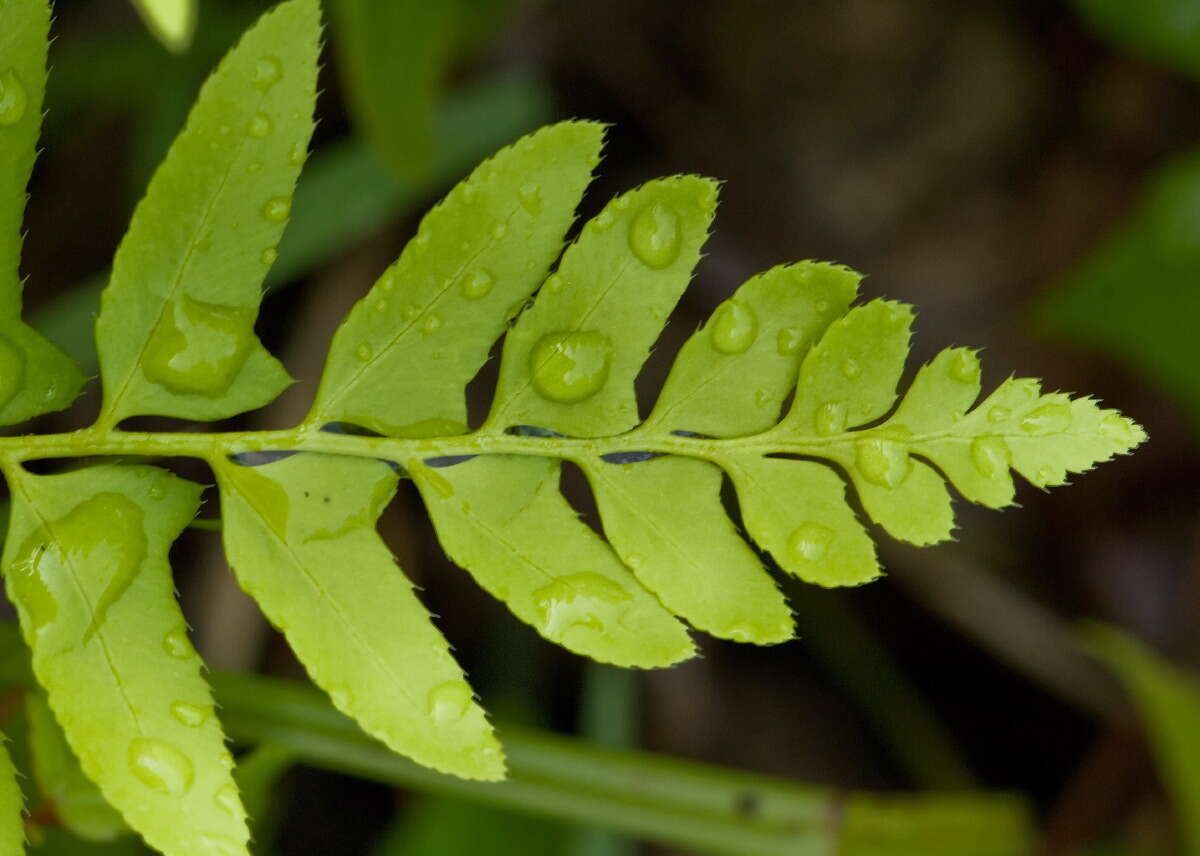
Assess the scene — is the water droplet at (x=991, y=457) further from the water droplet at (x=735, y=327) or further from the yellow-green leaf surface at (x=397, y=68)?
the yellow-green leaf surface at (x=397, y=68)

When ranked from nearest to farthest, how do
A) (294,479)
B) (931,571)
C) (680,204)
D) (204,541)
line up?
(680,204) → (294,479) → (204,541) → (931,571)

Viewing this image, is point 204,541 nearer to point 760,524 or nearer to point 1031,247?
point 760,524

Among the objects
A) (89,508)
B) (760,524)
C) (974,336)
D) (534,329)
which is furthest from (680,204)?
(974,336)

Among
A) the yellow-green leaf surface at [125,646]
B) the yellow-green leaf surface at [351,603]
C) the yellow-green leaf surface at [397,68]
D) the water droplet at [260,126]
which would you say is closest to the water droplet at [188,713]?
the yellow-green leaf surface at [125,646]

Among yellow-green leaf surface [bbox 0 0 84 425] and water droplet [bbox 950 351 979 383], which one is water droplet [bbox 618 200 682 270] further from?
yellow-green leaf surface [bbox 0 0 84 425]

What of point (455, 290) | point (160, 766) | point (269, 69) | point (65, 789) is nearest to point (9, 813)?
point (160, 766)

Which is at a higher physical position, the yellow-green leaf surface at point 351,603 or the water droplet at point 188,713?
the yellow-green leaf surface at point 351,603
